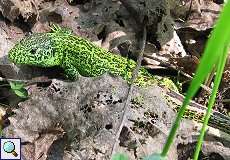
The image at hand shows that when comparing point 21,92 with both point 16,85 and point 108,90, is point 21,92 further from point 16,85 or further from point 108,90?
point 108,90

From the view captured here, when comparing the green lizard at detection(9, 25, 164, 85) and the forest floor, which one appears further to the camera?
the green lizard at detection(9, 25, 164, 85)

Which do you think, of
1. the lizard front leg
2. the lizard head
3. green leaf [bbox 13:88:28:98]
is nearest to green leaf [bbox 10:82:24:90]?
green leaf [bbox 13:88:28:98]

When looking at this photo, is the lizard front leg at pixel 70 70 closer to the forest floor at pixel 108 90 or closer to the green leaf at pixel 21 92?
the forest floor at pixel 108 90

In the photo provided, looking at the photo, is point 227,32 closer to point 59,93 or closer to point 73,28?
point 59,93

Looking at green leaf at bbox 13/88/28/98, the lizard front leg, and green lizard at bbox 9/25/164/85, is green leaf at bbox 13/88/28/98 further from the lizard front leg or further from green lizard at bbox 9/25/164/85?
the lizard front leg

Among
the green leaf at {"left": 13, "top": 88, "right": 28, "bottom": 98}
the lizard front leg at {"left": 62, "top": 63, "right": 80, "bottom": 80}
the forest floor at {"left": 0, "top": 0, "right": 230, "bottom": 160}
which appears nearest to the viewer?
the forest floor at {"left": 0, "top": 0, "right": 230, "bottom": 160}

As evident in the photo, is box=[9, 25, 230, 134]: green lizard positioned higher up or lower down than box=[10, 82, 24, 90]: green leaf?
higher up

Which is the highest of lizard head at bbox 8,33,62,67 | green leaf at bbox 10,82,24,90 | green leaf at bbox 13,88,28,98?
lizard head at bbox 8,33,62,67

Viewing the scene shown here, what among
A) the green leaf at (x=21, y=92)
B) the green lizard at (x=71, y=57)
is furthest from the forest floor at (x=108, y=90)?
the green lizard at (x=71, y=57)

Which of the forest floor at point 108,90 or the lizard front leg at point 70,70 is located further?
the lizard front leg at point 70,70
